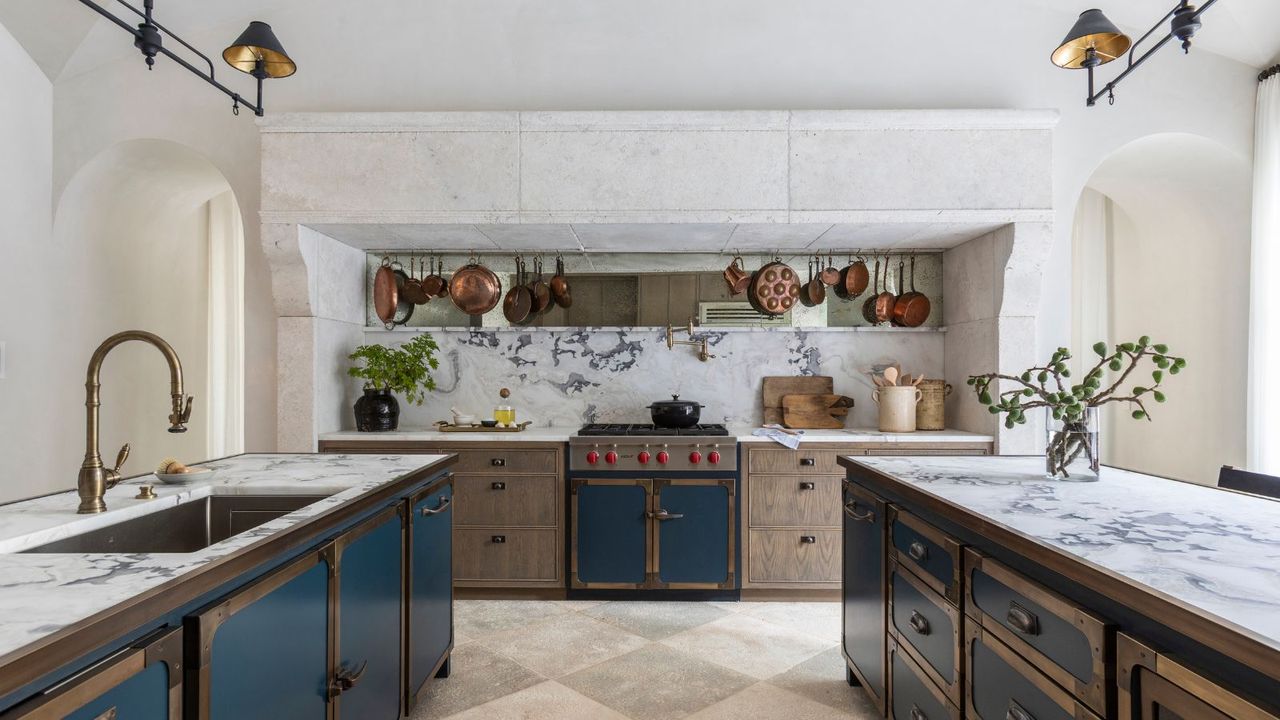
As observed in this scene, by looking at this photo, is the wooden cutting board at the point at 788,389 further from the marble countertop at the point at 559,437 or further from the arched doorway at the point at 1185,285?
the arched doorway at the point at 1185,285

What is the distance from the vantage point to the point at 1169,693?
104 cm

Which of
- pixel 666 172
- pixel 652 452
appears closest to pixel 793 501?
pixel 652 452

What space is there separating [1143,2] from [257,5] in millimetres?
4788

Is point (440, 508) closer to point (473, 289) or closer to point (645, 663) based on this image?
point (645, 663)

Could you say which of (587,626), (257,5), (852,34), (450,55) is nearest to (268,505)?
(587,626)

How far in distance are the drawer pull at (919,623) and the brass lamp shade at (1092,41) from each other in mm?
2007

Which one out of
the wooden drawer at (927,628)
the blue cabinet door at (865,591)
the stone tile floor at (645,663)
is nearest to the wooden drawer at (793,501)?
the stone tile floor at (645,663)

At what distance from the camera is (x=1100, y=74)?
381 cm

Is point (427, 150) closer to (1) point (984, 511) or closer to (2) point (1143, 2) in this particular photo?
(1) point (984, 511)

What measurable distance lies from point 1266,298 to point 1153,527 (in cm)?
296

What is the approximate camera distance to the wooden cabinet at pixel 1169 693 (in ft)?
2.95

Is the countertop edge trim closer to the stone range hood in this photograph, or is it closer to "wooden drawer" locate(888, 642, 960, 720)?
"wooden drawer" locate(888, 642, 960, 720)

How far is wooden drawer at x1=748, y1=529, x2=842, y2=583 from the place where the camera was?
3.71 metres

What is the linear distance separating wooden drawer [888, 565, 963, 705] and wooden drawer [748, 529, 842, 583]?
1.50 m
